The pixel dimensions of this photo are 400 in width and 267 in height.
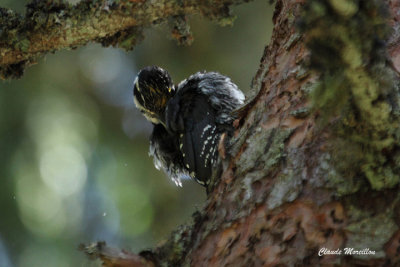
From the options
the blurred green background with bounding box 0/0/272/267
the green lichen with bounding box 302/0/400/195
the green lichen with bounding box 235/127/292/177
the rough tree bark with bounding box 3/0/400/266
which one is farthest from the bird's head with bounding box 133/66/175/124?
the green lichen with bounding box 302/0/400/195

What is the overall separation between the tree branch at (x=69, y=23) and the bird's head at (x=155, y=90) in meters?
0.97

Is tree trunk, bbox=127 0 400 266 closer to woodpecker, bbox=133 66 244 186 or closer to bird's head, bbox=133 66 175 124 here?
woodpecker, bbox=133 66 244 186

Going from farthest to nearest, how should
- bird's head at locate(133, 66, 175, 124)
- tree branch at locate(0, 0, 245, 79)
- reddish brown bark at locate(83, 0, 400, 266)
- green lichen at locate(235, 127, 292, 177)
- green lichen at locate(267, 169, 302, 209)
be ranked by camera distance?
1. bird's head at locate(133, 66, 175, 124)
2. tree branch at locate(0, 0, 245, 79)
3. green lichen at locate(235, 127, 292, 177)
4. green lichen at locate(267, 169, 302, 209)
5. reddish brown bark at locate(83, 0, 400, 266)

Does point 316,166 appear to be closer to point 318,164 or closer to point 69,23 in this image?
point 318,164

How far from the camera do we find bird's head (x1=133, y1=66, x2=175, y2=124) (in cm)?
432

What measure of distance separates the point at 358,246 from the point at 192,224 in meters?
0.60

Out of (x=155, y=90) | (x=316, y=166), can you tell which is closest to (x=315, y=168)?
(x=316, y=166)

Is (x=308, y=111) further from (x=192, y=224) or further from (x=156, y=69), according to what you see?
(x=156, y=69)

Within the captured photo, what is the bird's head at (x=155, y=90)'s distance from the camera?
170 inches

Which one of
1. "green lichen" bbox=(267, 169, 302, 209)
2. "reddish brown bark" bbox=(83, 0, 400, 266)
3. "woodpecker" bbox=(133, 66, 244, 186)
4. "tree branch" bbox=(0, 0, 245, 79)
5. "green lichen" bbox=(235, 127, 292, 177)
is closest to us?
"reddish brown bark" bbox=(83, 0, 400, 266)

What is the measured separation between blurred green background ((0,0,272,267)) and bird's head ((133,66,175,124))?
0.73 metres

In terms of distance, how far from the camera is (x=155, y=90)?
432 cm

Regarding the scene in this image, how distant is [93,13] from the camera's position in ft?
10.5

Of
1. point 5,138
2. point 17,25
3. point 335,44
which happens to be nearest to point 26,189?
point 5,138
